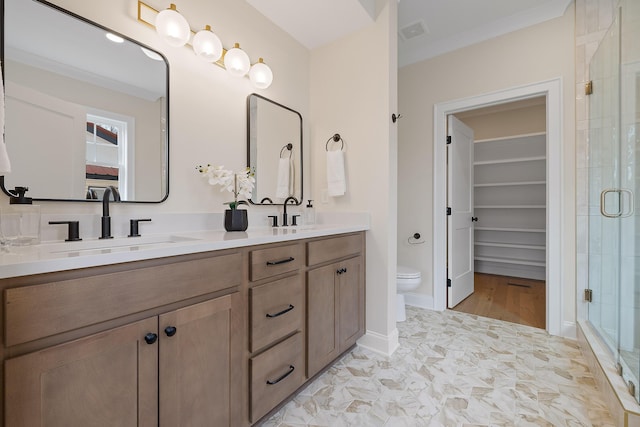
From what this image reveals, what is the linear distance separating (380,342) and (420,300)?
3.54 feet

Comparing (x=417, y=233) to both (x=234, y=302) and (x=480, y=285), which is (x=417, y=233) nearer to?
(x=480, y=285)

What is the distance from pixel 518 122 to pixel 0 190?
17.4 ft

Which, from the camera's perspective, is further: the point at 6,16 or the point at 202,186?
the point at 202,186

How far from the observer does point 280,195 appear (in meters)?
2.11

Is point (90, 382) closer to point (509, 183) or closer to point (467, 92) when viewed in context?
point (467, 92)

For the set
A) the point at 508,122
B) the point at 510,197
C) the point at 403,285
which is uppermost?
the point at 508,122

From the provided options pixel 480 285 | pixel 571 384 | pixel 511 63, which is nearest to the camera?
pixel 571 384

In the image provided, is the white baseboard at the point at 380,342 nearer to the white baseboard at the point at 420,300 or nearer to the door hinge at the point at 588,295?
the white baseboard at the point at 420,300

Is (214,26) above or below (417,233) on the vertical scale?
above

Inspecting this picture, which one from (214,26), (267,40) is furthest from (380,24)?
(214,26)

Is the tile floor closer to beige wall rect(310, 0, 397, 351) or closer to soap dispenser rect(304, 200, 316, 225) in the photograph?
beige wall rect(310, 0, 397, 351)

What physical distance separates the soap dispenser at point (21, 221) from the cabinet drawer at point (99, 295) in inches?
18.9

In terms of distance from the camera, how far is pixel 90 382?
762 millimetres

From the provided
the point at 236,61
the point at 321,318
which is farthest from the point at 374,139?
the point at 321,318
